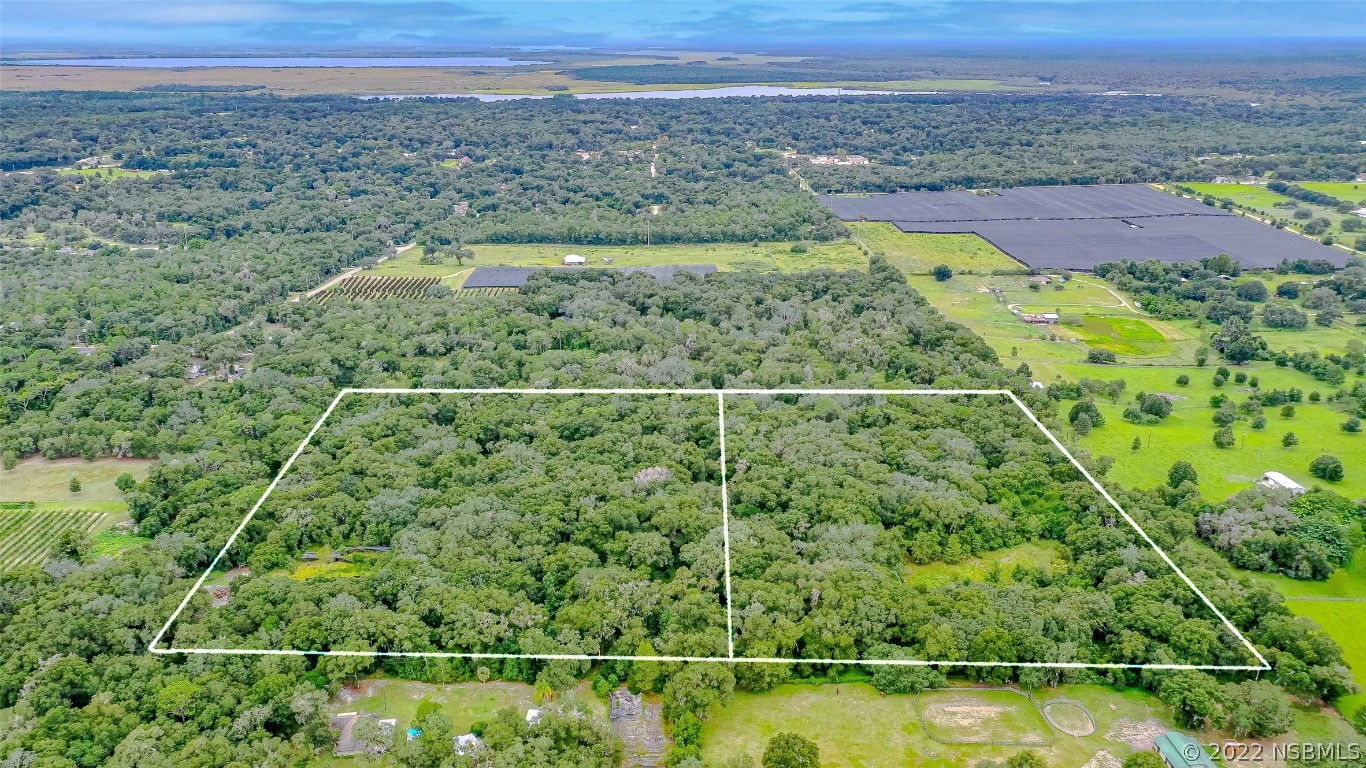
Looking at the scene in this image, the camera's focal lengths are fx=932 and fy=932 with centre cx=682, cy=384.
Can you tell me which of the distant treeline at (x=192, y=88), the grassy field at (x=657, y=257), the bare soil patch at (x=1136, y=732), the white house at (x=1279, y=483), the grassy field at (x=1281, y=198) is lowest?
the bare soil patch at (x=1136, y=732)

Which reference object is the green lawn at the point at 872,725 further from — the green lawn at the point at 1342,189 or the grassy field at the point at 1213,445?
the green lawn at the point at 1342,189

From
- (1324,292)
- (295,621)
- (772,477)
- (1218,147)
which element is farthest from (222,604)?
(1218,147)

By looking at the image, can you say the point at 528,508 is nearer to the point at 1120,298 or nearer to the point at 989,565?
the point at 989,565

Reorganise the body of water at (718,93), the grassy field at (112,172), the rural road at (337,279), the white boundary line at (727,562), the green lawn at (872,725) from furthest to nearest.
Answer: the body of water at (718,93), the grassy field at (112,172), the rural road at (337,279), the white boundary line at (727,562), the green lawn at (872,725)

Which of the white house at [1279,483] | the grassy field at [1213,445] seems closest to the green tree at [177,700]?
the grassy field at [1213,445]

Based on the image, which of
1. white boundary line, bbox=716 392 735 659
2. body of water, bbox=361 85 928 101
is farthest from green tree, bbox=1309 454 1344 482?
body of water, bbox=361 85 928 101

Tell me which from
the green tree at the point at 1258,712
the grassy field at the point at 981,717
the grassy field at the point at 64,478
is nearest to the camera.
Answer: the green tree at the point at 1258,712

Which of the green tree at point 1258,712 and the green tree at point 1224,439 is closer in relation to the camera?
the green tree at point 1258,712
